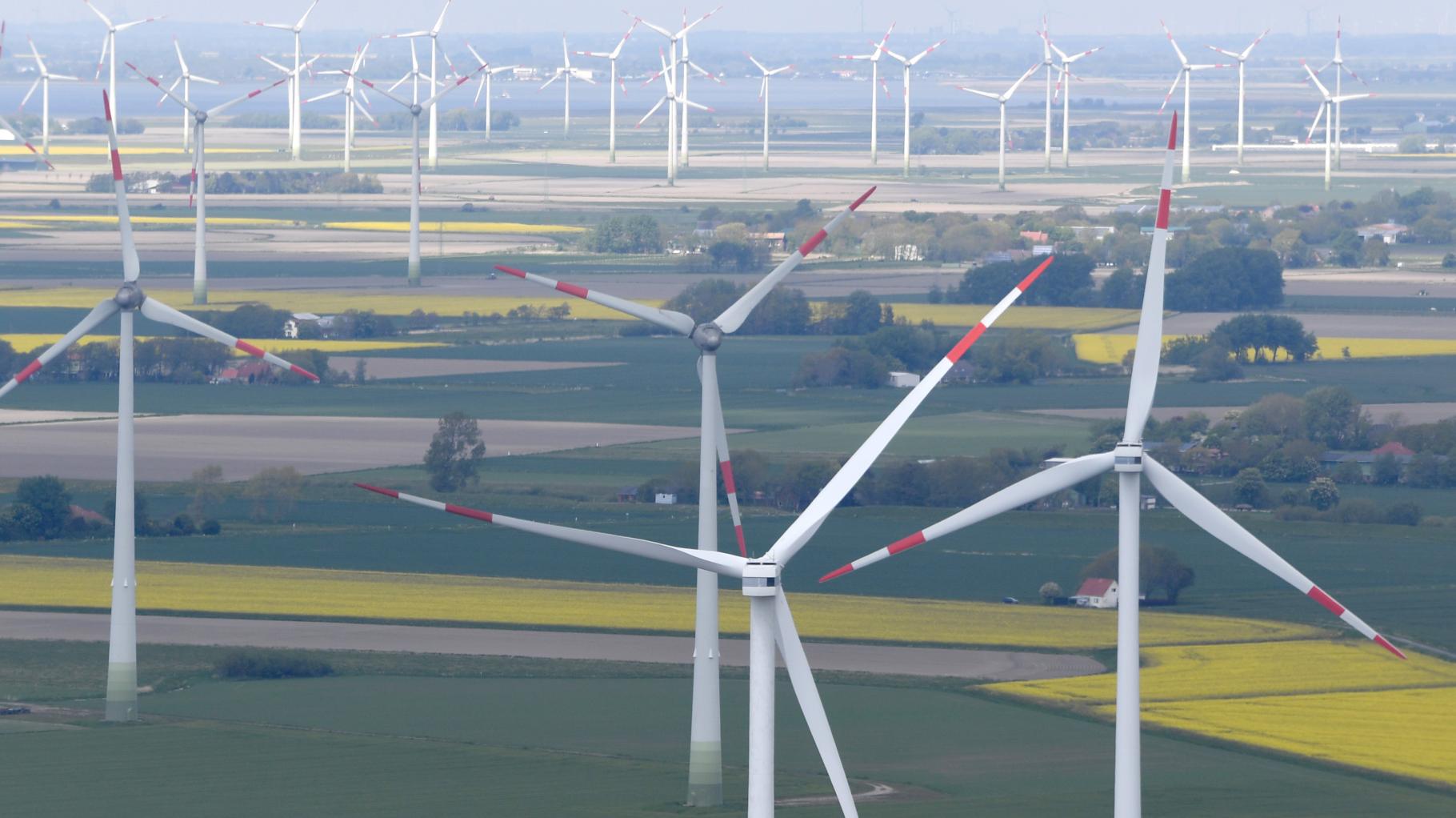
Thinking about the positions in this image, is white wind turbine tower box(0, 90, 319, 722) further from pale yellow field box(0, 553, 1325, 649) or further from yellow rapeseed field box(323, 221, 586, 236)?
yellow rapeseed field box(323, 221, 586, 236)

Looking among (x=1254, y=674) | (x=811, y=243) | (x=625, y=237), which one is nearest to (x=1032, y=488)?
(x=811, y=243)

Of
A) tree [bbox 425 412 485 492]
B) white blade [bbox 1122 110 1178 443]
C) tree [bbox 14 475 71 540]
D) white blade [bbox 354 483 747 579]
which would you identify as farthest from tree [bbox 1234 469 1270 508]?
white blade [bbox 354 483 747 579]

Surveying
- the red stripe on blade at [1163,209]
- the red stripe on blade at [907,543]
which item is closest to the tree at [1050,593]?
the red stripe on blade at [1163,209]

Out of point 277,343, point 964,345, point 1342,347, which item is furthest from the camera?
point 1342,347

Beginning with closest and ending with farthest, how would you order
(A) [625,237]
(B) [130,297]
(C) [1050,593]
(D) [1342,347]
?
(B) [130,297], (C) [1050,593], (D) [1342,347], (A) [625,237]

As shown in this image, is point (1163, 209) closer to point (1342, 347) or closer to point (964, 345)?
point (964, 345)

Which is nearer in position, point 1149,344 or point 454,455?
point 1149,344

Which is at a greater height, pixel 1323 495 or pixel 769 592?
pixel 769 592

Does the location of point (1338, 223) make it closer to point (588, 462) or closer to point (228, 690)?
point (588, 462)
